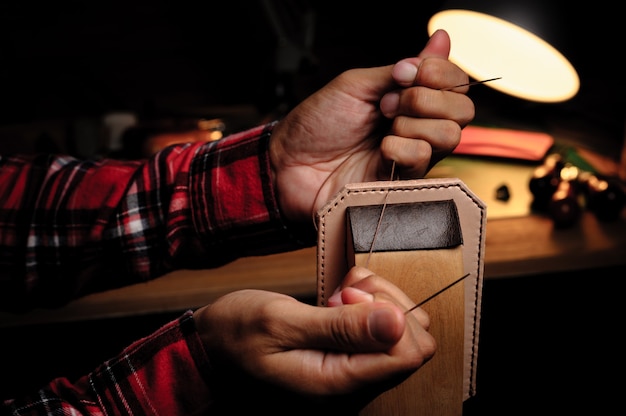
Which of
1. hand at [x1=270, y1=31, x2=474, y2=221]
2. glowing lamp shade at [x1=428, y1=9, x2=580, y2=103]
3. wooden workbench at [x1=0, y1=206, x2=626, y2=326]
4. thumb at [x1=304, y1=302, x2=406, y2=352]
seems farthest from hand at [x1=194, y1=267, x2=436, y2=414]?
glowing lamp shade at [x1=428, y1=9, x2=580, y2=103]

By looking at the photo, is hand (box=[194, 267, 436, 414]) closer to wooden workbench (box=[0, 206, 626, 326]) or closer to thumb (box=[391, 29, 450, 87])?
thumb (box=[391, 29, 450, 87])

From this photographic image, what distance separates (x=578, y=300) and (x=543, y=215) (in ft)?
0.73

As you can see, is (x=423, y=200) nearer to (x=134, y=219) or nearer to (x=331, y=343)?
(x=331, y=343)

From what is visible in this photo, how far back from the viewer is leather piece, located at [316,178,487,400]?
2.04ft

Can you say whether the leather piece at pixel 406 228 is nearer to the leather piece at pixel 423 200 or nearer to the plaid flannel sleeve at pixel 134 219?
the leather piece at pixel 423 200

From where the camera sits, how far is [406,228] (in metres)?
0.58

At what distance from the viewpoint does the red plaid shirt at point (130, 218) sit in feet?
3.23

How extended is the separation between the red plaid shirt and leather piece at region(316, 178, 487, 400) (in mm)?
322

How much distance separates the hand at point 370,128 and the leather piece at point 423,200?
141 millimetres

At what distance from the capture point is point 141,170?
1.06 m

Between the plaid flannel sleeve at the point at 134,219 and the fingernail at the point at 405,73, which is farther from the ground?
the fingernail at the point at 405,73

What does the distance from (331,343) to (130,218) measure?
0.61m

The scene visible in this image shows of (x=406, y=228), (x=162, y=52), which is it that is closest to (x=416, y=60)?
(x=406, y=228)

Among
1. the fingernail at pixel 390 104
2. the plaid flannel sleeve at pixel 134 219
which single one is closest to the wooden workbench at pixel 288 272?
the plaid flannel sleeve at pixel 134 219
